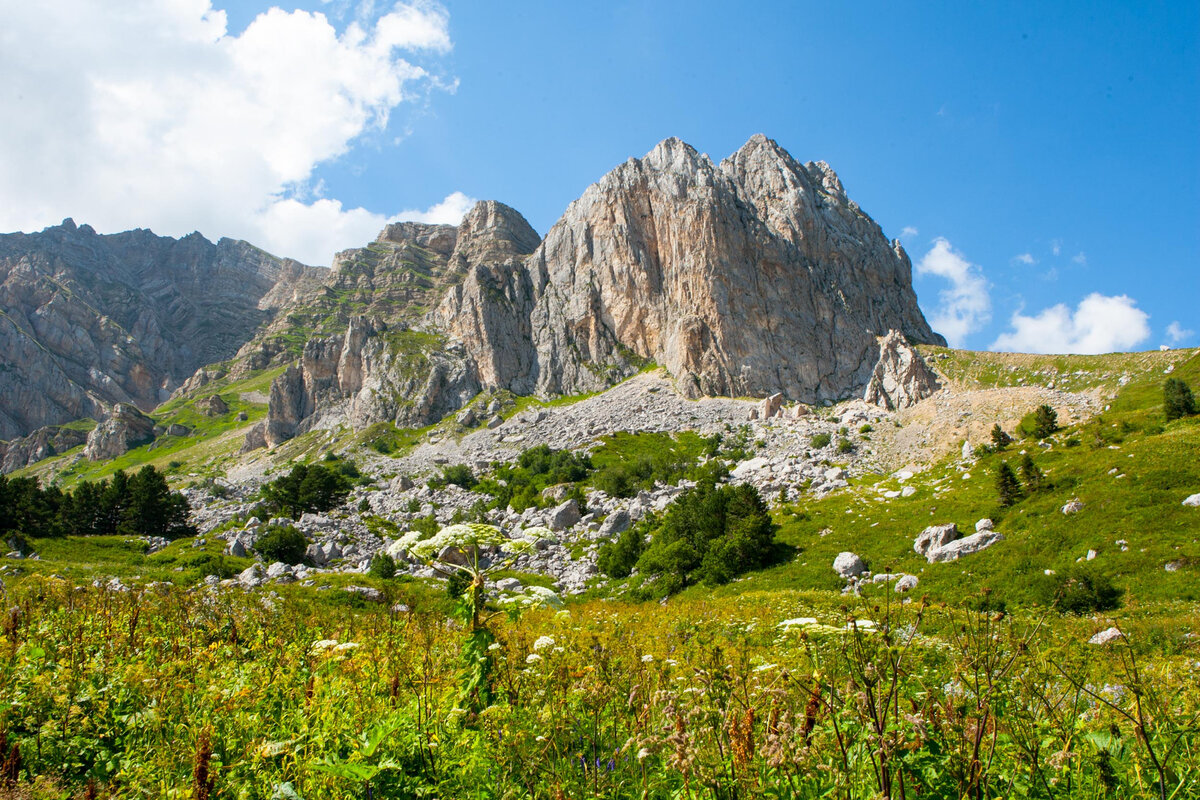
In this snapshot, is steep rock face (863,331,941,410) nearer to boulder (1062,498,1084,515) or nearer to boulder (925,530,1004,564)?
boulder (1062,498,1084,515)

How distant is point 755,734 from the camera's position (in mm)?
3303

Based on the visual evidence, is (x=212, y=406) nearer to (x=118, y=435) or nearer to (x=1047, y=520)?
(x=118, y=435)

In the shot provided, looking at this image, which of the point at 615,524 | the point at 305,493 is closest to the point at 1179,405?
the point at 615,524

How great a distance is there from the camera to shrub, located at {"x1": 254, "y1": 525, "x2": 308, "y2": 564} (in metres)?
30.5

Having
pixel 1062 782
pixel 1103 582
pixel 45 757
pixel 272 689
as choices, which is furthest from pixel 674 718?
pixel 1103 582

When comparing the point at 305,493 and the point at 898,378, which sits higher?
the point at 898,378

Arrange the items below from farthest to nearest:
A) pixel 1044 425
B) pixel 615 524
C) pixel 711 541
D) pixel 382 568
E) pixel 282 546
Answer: pixel 615 524, pixel 1044 425, pixel 282 546, pixel 382 568, pixel 711 541

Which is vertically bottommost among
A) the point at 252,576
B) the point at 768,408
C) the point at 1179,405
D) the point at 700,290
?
the point at 252,576

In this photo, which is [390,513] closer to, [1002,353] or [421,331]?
[421,331]

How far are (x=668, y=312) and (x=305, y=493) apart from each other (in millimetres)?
74646

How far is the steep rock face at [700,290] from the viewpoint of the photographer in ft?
322

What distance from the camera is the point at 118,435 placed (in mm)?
134500

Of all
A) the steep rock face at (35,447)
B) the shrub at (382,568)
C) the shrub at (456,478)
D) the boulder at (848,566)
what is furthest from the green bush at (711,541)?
the steep rock face at (35,447)

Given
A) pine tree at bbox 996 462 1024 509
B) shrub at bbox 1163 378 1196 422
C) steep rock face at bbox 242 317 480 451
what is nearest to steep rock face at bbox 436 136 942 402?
steep rock face at bbox 242 317 480 451
